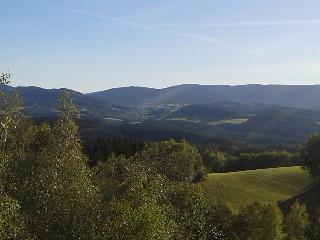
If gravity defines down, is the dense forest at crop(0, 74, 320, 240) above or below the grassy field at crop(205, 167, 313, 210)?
above

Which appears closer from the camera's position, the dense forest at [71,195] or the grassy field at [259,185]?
the dense forest at [71,195]

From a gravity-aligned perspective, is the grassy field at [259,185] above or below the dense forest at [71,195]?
A: below

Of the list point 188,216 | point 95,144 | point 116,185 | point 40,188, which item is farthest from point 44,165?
point 95,144

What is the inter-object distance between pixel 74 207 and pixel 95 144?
13148 centimetres

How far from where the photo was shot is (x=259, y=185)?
471ft

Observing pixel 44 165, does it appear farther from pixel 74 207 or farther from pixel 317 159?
pixel 317 159

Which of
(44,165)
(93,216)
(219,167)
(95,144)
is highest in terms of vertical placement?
(44,165)

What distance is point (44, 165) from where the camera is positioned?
4128 cm

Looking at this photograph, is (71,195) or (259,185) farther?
(259,185)

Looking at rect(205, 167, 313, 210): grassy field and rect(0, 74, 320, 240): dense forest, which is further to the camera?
rect(205, 167, 313, 210): grassy field

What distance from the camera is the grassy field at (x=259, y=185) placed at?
129 metres

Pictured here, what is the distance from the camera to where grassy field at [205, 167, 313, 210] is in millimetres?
129000

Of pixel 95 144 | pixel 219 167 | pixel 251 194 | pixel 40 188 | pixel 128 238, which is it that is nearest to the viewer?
pixel 128 238

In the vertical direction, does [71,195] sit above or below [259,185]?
above
